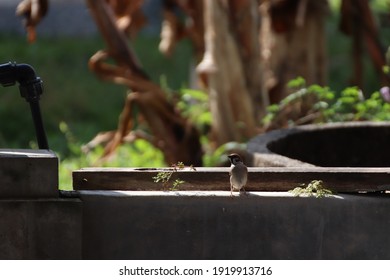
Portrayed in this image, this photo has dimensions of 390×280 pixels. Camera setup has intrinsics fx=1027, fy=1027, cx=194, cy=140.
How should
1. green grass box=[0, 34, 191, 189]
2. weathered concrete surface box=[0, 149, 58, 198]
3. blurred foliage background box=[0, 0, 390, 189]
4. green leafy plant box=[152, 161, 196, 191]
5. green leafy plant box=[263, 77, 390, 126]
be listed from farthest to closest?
green grass box=[0, 34, 191, 189] → blurred foliage background box=[0, 0, 390, 189] → green leafy plant box=[263, 77, 390, 126] → green leafy plant box=[152, 161, 196, 191] → weathered concrete surface box=[0, 149, 58, 198]

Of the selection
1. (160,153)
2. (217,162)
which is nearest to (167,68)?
(160,153)

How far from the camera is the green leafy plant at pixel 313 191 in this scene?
4.70 m

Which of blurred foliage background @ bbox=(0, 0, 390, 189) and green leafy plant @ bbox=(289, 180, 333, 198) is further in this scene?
blurred foliage background @ bbox=(0, 0, 390, 189)

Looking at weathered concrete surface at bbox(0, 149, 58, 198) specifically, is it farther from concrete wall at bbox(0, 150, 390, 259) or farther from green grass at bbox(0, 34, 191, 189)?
green grass at bbox(0, 34, 191, 189)

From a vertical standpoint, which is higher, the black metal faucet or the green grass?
the green grass

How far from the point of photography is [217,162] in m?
9.18

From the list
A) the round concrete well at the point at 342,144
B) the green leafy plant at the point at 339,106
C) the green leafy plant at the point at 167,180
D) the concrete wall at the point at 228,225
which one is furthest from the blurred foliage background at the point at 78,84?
the concrete wall at the point at 228,225

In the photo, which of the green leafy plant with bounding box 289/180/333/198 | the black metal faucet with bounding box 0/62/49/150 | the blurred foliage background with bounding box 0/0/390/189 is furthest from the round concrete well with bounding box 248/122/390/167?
the blurred foliage background with bounding box 0/0/390/189

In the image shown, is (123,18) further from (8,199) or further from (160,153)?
(8,199)

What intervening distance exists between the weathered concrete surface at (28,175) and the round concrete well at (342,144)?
7.30ft

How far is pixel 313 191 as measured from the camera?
4.73 metres

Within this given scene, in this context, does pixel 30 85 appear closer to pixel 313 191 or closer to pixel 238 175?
pixel 238 175

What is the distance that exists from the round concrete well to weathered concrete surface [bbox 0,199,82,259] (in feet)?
7.16

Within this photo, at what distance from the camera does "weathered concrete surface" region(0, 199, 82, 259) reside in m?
4.52
